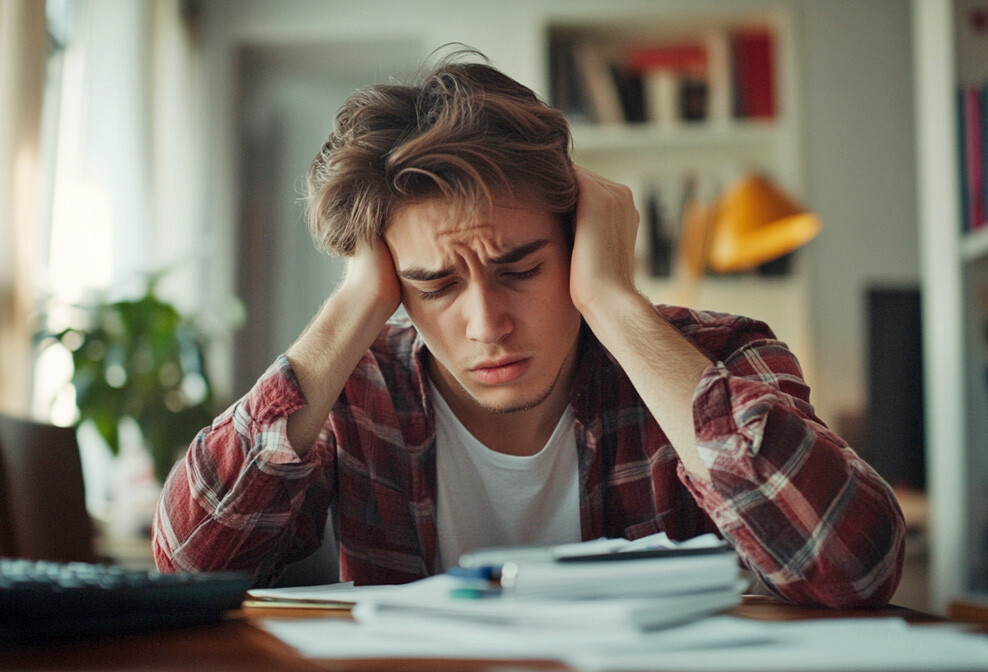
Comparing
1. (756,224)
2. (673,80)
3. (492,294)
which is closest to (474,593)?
(492,294)

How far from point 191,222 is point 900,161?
108 inches

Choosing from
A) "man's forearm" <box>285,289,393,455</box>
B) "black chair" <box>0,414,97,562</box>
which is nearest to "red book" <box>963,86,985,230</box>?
"man's forearm" <box>285,289,393,455</box>

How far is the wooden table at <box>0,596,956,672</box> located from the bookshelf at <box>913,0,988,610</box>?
1531 millimetres

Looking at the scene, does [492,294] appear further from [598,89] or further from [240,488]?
[598,89]

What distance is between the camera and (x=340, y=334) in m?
1.17

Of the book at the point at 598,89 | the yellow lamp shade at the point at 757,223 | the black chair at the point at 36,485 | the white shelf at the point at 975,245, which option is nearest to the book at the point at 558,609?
the black chair at the point at 36,485

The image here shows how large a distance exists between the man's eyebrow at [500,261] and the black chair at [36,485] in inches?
34.6

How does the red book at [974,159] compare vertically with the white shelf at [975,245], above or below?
above

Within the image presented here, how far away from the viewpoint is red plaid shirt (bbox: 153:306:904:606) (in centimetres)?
85

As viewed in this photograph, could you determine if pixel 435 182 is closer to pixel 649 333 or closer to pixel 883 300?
pixel 649 333

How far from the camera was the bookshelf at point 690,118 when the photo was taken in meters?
3.35

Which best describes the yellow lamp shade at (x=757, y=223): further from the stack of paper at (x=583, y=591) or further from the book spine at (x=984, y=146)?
the stack of paper at (x=583, y=591)

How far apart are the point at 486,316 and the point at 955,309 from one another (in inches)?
55.3

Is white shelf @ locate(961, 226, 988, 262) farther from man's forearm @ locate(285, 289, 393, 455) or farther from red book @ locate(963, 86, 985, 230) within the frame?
man's forearm @ locate(285, 289, 393, 455)
